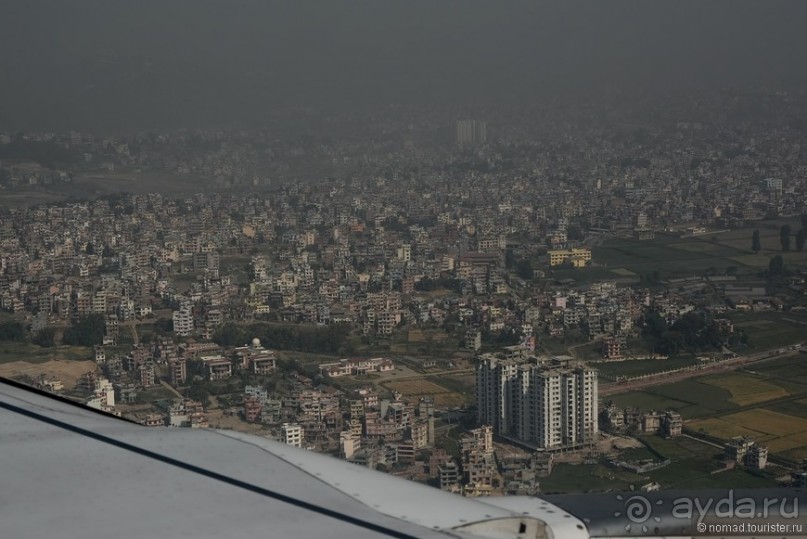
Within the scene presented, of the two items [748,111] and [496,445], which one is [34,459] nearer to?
[496,445]

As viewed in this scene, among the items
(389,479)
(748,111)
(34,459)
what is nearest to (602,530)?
(389,479)

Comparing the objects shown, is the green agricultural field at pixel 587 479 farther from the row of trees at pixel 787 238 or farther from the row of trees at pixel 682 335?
the row of trees at pixel 787 238

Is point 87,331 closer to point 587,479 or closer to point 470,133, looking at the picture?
point 587,479

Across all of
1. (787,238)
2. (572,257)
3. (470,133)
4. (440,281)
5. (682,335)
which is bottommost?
(682,335)

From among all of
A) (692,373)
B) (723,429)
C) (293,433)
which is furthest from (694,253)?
(293,433)

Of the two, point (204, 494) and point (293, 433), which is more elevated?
point (204, 494)

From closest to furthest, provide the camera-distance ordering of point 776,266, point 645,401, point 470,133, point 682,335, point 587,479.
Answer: point 587,479 < point 645,401 < point 682,335 < point 776,266 < point 470,133
